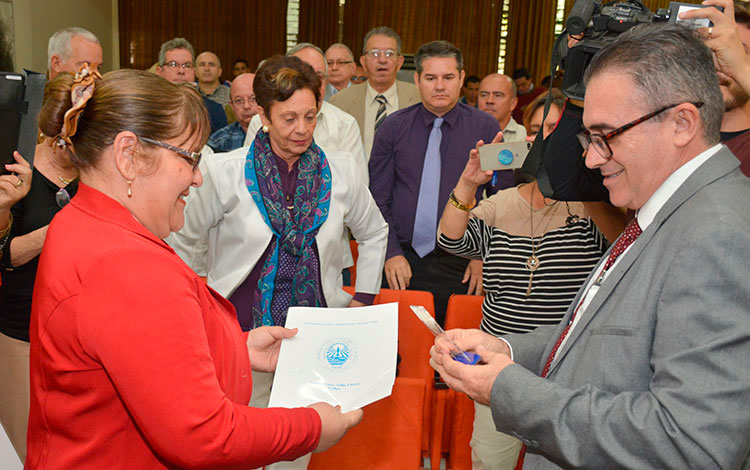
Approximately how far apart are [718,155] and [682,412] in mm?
505

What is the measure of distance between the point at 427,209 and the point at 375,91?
1.43 m

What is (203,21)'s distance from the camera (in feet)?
32.4

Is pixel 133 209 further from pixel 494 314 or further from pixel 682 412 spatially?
pixel 494 314

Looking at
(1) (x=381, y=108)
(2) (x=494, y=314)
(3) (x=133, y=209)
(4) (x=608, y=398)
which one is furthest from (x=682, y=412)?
(1) (x=381, y=108)

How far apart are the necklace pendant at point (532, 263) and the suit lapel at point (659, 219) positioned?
1313mm

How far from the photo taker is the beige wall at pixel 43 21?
5.70 m

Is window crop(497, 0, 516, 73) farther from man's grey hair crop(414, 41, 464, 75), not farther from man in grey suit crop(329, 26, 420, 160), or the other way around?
man's grey hair crop(414, 41, 464, 75)

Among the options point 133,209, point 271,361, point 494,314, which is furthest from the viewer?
point 494,314

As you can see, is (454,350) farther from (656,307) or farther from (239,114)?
(239,114)

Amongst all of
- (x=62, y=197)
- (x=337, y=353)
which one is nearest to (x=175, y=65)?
(x=62, y=197)

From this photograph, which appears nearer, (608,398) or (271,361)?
(608,398)

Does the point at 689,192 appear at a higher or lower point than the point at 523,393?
higher

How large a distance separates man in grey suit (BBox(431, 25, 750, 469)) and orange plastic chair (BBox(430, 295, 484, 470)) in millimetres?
1595

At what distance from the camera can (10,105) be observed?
1.77 m
